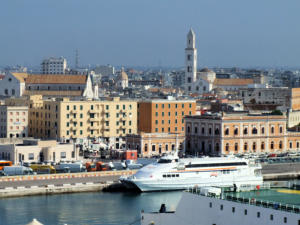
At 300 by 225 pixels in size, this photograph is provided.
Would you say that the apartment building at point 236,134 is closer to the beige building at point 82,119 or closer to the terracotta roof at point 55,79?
the beige building at point 82,119

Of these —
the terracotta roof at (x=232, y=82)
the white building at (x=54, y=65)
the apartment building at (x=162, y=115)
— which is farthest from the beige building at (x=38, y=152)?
the white building at (x=54, y=65)

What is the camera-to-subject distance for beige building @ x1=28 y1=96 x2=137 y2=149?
55.8 m

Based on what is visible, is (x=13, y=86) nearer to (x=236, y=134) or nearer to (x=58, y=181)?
(x=236, y=134)

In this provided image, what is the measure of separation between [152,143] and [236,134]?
15.3ft

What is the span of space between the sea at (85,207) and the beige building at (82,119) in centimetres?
1688

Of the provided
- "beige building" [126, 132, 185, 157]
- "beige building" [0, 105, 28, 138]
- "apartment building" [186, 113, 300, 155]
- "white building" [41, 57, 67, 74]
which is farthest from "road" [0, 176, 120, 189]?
"white building" [41, 57, 67, 74]

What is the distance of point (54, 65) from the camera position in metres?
174

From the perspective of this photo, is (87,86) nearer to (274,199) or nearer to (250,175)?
(250,175)

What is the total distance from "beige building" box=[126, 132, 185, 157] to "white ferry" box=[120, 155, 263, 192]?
11214mm

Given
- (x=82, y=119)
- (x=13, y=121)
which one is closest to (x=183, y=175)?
(x=82, y=119)

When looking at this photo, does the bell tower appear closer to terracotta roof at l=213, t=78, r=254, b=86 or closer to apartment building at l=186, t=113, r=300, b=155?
terracotta roof at l=213, t=78, r=254, b=86

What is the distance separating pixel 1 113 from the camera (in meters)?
56.9

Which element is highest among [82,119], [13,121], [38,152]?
[82,119]

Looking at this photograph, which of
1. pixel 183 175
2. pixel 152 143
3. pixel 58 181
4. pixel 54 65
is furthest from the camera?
pixel 54 65
